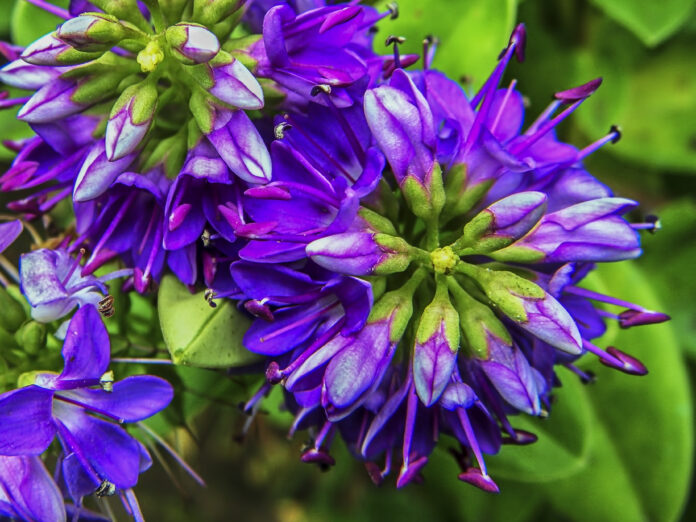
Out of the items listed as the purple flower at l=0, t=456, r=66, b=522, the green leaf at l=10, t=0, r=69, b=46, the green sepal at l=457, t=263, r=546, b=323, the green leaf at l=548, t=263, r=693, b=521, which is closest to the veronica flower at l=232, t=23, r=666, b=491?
the green sepal at l=457, t=263, r=546, b=323

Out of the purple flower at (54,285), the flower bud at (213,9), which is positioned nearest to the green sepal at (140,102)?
the flower bud at (213,9)

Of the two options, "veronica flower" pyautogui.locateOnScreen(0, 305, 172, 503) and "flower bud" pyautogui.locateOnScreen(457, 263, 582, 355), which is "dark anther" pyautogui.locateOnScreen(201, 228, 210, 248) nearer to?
"veronica flower" pyautogui.locateOnScreen(0, 305, 172, 503)

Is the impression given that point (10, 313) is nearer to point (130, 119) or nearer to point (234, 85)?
point (130, 119)

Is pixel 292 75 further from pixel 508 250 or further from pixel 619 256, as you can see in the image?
pixel 619 256

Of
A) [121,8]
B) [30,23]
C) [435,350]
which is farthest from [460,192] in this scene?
[30,23]

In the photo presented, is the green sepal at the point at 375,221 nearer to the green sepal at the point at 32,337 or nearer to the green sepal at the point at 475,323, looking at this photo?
the green sepal at the point at 475,323
